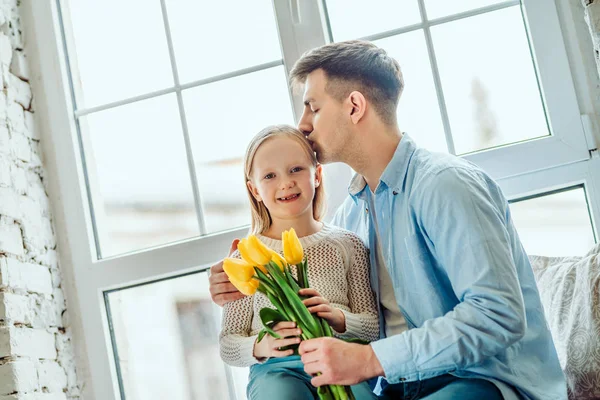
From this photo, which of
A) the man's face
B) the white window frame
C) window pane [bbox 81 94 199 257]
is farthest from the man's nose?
window pane [bbox 81 94 199 257]

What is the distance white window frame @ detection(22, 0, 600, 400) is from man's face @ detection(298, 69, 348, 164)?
406 mm

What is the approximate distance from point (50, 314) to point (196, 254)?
50 centimetres

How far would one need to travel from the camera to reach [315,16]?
239cm

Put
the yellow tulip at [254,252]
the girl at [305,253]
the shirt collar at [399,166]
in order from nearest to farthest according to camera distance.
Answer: the yellow tulip at [254,252] < the girl at [305,253] < the shirt collar at [399,166]

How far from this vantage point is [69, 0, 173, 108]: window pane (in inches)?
100

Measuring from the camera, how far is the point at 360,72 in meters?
1.92

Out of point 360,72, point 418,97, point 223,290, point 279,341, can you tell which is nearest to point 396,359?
point 279,341

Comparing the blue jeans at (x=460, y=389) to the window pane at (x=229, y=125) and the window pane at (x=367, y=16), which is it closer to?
the window pane at (x=229, y=125)

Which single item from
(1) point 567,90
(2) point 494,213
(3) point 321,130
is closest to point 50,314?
(3) point 321,130

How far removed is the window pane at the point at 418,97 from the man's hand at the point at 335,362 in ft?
3.44

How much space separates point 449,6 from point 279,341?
1388 millimetres

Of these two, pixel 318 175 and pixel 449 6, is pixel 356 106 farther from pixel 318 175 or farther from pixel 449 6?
pixel 449 6

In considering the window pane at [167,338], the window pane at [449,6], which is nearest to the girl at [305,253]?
the window pane at [167,338]

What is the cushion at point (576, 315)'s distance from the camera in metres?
1.72
